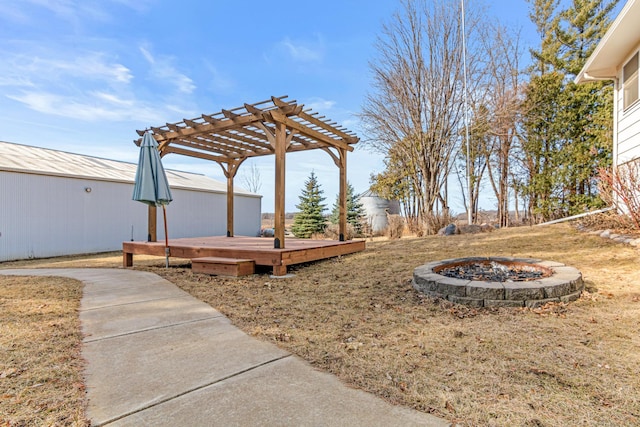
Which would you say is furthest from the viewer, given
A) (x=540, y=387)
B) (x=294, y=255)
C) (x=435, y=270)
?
(x=294, y=255)

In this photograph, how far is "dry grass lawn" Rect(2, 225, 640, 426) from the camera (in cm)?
151

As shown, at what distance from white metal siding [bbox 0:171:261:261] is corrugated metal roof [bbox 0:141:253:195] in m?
0.18

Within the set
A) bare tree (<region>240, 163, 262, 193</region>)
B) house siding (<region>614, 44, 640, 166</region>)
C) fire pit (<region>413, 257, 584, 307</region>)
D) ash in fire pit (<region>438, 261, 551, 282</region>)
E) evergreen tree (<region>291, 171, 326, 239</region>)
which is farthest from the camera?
bare tree (<region>240, 163, 262, 193</region>)

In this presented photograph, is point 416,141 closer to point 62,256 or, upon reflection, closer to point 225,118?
point 225,118

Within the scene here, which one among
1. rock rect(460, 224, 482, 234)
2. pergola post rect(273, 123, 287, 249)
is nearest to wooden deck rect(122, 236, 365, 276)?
pergola post rect(273, 123, 287, 249)

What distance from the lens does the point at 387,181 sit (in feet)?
43.9

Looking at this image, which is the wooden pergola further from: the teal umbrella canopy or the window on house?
the window on house

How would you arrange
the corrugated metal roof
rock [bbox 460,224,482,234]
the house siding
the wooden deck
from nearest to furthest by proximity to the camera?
the wooden deck, the house siding, the corrugated metal roof, rock [bbox 460,224,482,234]

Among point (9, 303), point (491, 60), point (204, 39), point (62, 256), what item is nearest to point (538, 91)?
point (491, 60)

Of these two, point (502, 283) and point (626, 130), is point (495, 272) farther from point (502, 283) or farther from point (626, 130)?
point (626, 130)

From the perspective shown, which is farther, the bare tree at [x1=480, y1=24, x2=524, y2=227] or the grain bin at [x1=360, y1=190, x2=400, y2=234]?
the grain bin at [x1=360, y1=190, x2=400, y2=234]

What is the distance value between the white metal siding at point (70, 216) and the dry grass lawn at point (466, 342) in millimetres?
7227

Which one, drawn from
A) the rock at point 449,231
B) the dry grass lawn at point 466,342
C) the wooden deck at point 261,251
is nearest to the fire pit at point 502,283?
the dry grass lawn at point 466,342

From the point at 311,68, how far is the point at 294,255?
725 centimetres
